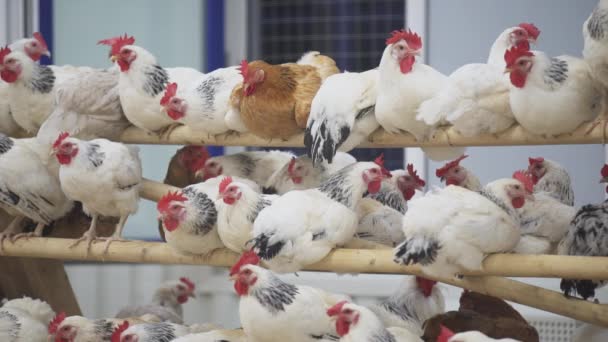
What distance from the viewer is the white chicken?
9.48ft

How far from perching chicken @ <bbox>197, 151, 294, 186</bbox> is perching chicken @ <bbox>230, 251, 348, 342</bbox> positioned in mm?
667

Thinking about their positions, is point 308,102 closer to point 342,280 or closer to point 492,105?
point 492,105

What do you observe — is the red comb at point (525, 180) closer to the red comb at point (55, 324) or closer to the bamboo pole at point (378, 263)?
the bamboo pole at point (378, 263)

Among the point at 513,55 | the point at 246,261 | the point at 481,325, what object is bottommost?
the point at 481,325

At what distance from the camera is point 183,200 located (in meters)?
2.53

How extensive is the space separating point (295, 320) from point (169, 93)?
83 centimetres

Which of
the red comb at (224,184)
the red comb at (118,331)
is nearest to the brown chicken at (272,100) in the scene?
the red comb at (224,184)

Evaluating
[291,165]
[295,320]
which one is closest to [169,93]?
[291,165]

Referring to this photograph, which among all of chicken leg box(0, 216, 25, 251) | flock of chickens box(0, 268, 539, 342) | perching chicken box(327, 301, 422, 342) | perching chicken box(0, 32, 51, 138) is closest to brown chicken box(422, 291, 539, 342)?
flock of chickens box(0, 268, 539, 342)

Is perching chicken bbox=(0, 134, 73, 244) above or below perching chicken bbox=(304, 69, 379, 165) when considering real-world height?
below

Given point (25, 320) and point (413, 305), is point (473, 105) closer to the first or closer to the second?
point (413, 305)

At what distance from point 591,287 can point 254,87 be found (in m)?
1.08

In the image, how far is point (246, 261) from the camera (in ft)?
7.68

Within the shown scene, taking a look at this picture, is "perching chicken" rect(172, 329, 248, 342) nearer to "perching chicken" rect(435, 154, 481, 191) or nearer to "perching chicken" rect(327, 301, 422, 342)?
"perching chicken" rect(327, 301, 422, 342)
